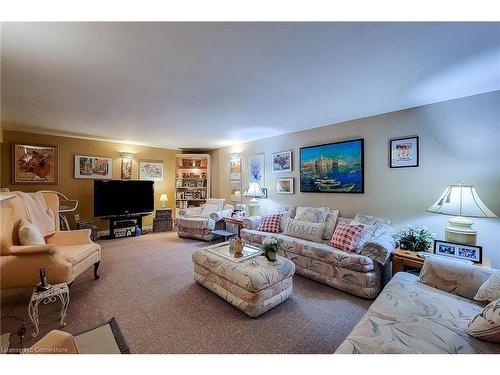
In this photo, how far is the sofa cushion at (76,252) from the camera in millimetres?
2244

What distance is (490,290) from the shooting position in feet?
4.70

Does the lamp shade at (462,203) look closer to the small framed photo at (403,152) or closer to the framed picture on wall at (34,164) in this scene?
the small framed photo at (403,152)

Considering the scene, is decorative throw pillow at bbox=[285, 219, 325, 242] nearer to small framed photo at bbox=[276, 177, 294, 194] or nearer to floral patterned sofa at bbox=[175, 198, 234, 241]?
small framed photo at bbox=[276, 177, 294, 194]

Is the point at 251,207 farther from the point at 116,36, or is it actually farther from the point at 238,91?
the point at 116,36

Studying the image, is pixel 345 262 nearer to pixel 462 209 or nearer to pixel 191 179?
Result: pixel 462 209

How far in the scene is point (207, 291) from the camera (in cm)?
244

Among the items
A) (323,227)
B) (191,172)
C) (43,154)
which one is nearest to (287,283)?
(323,227)

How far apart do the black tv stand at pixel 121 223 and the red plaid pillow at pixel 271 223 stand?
3293mm

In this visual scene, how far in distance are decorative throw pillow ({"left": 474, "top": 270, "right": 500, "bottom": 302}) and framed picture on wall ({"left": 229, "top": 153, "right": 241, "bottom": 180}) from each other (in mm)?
4442

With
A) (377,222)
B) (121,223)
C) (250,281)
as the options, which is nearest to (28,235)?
(250,281)

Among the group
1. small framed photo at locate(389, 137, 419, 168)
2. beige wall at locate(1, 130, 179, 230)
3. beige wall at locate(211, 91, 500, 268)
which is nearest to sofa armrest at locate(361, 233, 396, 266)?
beige wall at locate(211, 91, 500, 268)

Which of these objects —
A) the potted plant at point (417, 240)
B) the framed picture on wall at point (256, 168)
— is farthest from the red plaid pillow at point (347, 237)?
the framed picture on wall at point (256, 168)
